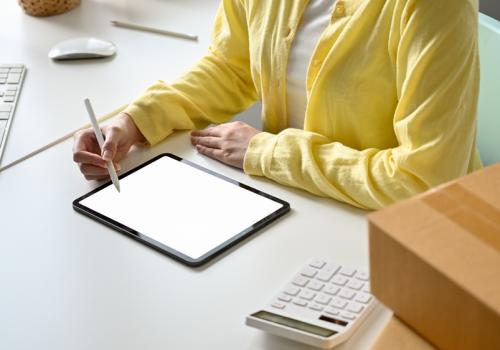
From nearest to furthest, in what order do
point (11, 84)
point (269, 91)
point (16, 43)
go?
point (269, 91) → point (11, 84) → point (16, 43)

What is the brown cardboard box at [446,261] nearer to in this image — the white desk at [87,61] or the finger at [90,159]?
the finger at [90,159]

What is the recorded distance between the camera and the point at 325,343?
0.82 m

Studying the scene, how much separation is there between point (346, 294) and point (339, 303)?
0.02 metres

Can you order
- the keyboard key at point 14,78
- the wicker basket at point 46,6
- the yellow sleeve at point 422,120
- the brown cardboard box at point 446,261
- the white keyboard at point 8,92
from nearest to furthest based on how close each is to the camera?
the brown cardboard box at point 446,261
the yellow sleeve at point 422,120
the white keyboard at point 8,92
the keyboard key at point 14,78
the wicker basket at point 46,6

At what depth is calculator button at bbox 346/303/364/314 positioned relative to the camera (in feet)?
2.81

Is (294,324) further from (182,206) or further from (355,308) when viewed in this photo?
(182,206)

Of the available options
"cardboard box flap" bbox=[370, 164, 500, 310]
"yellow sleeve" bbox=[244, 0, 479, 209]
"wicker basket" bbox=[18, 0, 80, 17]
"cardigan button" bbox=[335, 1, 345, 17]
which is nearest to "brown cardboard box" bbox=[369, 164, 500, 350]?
"cardboard box flap" bbox=[370, 164, 500, 310]

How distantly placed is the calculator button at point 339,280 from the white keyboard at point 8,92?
63 cm

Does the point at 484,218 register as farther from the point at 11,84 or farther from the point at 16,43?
the point at 16,43

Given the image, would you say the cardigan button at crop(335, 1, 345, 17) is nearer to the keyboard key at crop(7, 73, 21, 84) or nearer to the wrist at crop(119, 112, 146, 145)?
the wrist at crop(119, 112, 146, 145)

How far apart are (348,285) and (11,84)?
87 centimetres

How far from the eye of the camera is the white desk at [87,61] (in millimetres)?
1366

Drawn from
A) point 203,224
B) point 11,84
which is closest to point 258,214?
point 203,224

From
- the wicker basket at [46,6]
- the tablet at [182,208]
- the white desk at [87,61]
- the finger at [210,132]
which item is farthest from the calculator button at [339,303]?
the wicker basket at [46,6]
